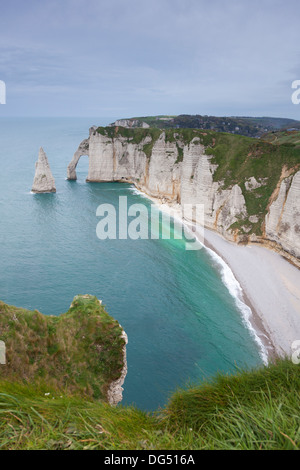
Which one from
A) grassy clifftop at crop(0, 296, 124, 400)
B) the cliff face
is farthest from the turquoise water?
the cliff face

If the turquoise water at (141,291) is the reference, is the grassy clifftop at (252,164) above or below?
above

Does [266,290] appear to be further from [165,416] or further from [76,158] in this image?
[76,158]

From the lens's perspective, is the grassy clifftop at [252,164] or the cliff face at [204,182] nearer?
the cliff face at [204,182]

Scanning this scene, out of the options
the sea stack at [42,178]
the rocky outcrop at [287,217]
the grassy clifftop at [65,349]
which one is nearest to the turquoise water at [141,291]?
the grassy clifftop at [65,349]

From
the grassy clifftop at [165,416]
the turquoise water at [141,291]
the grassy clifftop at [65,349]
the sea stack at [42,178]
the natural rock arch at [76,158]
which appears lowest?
the turquoise water at [141,291]

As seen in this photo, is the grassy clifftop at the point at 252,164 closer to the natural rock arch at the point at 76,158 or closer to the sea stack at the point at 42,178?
the sea stack at the point at 42,178

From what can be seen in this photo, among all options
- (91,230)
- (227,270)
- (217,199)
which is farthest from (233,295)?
(91,230)
